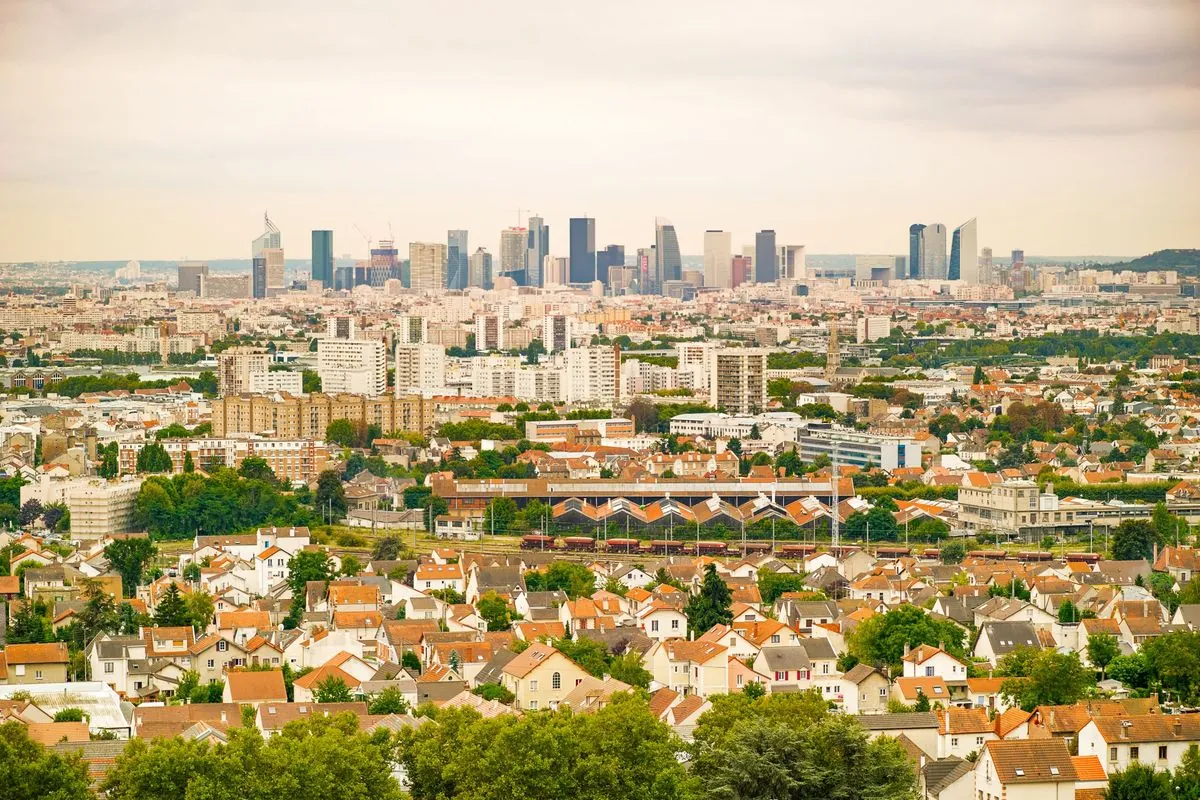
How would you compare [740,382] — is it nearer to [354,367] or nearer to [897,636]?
[354,367]

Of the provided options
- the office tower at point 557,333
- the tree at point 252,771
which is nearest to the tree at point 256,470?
the tree at point 252,771

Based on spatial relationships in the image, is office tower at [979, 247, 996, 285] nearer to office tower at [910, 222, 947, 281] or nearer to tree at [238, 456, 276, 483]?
office tower at [910, 222, 947, 281]

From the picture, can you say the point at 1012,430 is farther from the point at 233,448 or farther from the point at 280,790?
the point at 280,790

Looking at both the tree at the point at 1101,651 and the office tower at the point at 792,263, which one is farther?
the office tower at the point at 792,263

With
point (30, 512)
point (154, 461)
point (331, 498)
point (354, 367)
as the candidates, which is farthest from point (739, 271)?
point (30, 512)

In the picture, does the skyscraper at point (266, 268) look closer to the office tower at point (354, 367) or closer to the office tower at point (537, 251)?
the office tower at point (537, 251)

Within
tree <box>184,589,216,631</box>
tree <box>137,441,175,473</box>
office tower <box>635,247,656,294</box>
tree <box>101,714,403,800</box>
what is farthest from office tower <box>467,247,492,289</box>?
tree <box>101,714,403,800</box>
